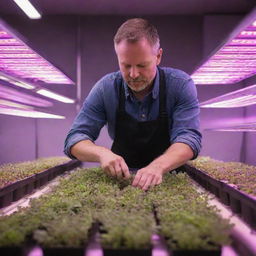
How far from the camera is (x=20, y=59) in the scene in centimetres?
324

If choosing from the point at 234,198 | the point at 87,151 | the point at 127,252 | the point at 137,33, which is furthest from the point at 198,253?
the point at 137,33

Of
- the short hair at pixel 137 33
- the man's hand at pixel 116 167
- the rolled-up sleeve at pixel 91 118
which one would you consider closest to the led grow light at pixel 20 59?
the rolled-up sleeve at pixel 91 118

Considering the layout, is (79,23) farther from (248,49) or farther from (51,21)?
(248,49)

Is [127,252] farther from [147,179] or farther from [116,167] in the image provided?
[116,167]

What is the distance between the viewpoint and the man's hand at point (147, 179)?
190 centimetres

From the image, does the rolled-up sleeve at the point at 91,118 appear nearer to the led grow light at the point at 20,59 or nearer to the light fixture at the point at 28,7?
the led grow light at the point at 20,59

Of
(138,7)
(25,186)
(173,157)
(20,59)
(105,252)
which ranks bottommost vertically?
(25,186)

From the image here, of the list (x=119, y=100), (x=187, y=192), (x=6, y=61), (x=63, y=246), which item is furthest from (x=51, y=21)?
(x=63, y=246)

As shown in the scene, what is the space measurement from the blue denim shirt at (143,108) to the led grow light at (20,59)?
0.64 metres

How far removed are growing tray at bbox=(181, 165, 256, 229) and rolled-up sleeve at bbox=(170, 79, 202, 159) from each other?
0.26 meters

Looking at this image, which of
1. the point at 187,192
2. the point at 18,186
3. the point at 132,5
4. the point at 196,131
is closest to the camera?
the point at 187,192

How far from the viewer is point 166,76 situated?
275 cm

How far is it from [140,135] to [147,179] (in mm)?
929

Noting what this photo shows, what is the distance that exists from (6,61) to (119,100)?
1.33 m
